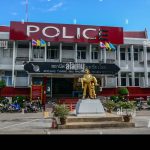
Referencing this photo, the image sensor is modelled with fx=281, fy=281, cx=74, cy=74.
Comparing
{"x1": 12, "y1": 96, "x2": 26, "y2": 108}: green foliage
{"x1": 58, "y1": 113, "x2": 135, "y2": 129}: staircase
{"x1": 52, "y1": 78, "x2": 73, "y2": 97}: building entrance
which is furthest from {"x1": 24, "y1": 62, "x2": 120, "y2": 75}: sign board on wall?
{"x1": 58, "y1": 113, "x2": 135, "y2": 129}: staircase

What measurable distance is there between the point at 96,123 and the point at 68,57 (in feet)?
75.9

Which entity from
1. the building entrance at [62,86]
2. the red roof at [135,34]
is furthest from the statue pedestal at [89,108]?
the red roof at [135,34]

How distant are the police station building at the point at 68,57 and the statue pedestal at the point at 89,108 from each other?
15.6 metres

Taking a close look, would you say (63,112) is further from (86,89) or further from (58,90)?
(58,90)

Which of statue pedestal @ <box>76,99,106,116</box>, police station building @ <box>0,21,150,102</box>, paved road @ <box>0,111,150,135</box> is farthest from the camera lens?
police station building @ <box>0,21,150,102</box>

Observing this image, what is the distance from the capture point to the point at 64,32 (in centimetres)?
3612

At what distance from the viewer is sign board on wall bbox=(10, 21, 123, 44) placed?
3525 cm

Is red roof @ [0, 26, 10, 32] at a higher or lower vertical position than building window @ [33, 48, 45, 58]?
higher

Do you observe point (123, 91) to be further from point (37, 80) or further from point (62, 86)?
point (37, 80)

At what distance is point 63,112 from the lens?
14.6 meters

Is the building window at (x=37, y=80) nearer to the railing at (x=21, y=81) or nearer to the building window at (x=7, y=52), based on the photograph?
the railing at (x=21, y=81)

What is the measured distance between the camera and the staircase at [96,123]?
1448 cm

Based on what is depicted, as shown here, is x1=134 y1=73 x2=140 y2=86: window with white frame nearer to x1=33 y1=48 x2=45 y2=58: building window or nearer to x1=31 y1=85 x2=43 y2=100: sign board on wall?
x1=33 y1=48 x2=45 y2=58: building window
